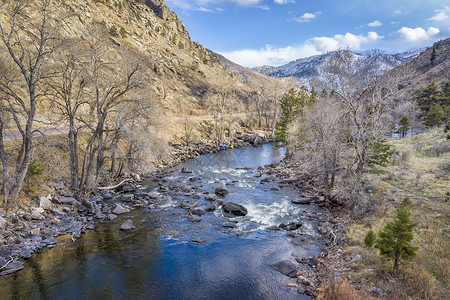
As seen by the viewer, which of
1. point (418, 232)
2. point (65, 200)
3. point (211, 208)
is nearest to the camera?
point (418, 232)

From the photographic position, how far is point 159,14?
10712cm

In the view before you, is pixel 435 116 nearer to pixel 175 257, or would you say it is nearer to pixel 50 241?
pixel 175 257

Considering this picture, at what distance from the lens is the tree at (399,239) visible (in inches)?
359

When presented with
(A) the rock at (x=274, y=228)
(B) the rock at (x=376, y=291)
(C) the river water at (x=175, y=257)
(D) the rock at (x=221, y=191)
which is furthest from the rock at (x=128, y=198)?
(B) the rock at (x=376, y=291)

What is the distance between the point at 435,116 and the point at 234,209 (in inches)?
1910

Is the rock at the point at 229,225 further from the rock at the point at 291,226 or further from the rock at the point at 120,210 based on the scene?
the rock at the point at 120,210

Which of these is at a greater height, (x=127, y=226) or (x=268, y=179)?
(x=268, y=179)

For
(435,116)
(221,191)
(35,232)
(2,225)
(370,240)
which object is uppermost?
(435,116)

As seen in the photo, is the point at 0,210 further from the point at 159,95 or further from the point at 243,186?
the point at 159,95

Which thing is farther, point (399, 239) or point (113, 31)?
point (113, 31)

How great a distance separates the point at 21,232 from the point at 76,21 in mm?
55461

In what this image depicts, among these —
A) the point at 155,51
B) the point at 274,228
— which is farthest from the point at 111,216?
the point at 155,51

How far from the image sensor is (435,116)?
151 feet

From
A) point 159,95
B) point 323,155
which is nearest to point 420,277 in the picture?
point 323,155
